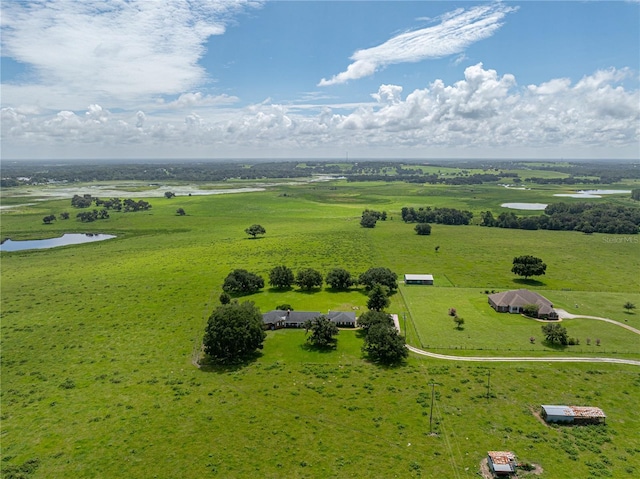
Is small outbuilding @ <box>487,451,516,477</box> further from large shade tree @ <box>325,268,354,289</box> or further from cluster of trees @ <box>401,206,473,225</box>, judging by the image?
cluster of trees @ <box>401,206,473,225</box>

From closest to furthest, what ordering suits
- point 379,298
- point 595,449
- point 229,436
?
point 595,449, point 229,436, point 379,298

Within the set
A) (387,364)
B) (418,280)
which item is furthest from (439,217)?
(387,364)

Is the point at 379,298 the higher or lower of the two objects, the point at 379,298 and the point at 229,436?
the higher

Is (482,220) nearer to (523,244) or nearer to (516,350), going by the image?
(523,244)

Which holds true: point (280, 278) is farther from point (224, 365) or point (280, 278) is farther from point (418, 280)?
point (418, 280)

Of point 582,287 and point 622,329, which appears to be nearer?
point 622,329

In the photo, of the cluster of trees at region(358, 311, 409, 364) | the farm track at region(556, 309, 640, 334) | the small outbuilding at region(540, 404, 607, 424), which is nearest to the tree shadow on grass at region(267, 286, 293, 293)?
the cluster of trees at region(358, 311, 409, 364)

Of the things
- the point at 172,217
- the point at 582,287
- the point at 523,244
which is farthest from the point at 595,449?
the point at 172,217
